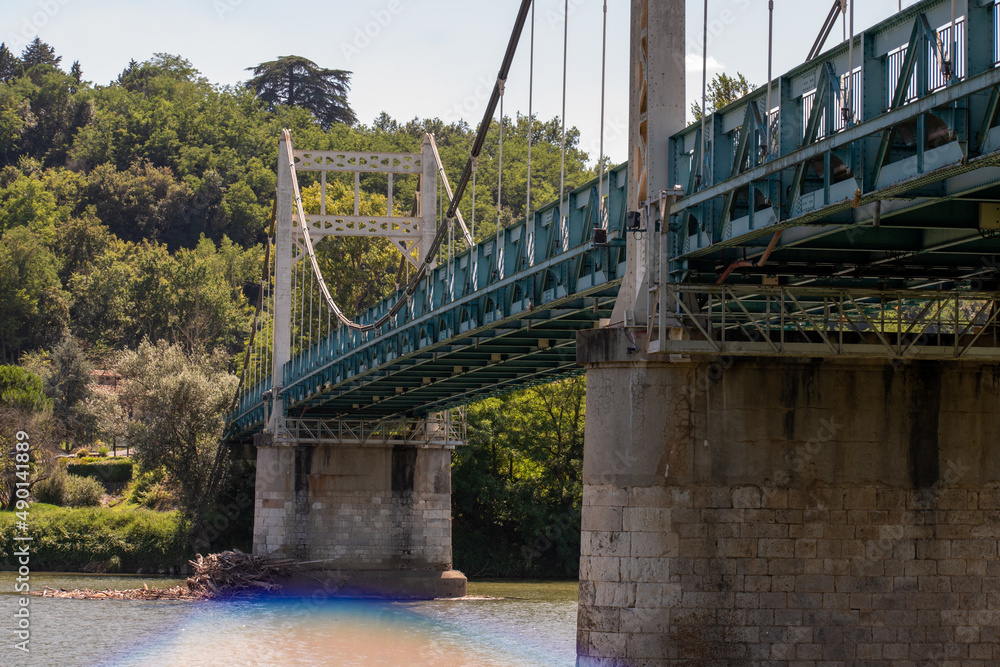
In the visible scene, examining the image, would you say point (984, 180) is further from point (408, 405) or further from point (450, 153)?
point (450, 153)

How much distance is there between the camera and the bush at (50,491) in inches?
2403

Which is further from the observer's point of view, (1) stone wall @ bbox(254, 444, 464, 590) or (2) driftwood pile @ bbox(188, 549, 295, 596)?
(1) stone wall @ bbox(254, 444, 464, 590)

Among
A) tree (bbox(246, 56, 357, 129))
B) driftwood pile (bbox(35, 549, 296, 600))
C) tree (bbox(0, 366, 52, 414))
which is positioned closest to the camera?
driftwood pile (bbox(35, 549, 296, 600))

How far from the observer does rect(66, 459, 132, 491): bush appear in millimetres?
68081

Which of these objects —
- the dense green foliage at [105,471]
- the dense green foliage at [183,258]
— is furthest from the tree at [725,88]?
the dense green foliage at [105,471]

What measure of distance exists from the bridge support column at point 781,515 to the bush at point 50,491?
47.6m

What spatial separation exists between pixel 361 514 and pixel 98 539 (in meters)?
15.6

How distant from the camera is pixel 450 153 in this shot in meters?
101

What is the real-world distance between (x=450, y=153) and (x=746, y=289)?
276 feet

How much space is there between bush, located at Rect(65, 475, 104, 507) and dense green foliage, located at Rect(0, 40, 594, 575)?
1267mm

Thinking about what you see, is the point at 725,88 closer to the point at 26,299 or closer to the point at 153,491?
the point at 153,491

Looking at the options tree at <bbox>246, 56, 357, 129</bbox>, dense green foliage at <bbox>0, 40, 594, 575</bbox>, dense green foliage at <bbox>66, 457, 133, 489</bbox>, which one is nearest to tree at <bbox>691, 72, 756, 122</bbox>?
dense green foliage at <bbox>0, 40, 594, 575</bbox>

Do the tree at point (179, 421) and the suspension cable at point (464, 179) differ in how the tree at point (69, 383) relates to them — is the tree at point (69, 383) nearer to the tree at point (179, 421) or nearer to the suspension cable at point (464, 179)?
the tree at point (179, 421)

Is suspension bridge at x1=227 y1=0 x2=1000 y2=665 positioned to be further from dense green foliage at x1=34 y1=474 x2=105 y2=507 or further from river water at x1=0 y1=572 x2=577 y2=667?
dense green foliage at x1=34 y1=474 x2=105 y2=507
